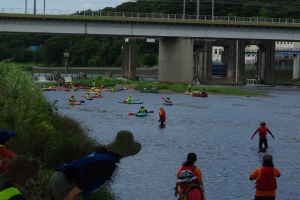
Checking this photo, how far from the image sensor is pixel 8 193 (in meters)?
8.11

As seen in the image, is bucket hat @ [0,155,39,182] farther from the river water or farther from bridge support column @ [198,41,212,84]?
bridge support column @ [198,41,212,84]

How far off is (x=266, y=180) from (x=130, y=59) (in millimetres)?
123838

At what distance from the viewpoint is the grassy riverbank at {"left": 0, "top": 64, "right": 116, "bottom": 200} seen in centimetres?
1852

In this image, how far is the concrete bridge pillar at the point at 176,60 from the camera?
103125 millimetres

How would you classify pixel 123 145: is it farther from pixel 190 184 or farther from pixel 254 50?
pixel 254 50

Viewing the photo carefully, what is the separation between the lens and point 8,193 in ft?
26.6

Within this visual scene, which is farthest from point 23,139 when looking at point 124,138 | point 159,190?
point 124,138

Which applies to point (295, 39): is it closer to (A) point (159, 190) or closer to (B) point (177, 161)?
(B) point (177, 161)

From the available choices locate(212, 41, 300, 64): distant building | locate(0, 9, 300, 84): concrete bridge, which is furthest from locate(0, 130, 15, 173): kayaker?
locate(212, 41, 300, 64): distant building

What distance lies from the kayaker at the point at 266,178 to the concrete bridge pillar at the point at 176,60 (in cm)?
8857

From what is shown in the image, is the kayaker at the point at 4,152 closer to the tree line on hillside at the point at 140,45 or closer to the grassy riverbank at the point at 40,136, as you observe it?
the grassy riverbank at the point at 40,136

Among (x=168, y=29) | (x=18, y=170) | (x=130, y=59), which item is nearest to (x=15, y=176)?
(x=18, y=170)

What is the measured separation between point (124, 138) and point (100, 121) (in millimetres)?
41134

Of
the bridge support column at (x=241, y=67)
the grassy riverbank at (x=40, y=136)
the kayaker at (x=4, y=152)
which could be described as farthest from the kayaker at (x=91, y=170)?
the bridge support column at (x=241, y=67)
